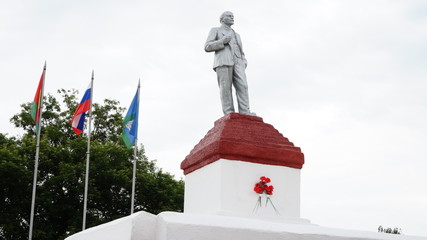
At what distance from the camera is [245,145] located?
21.9ft

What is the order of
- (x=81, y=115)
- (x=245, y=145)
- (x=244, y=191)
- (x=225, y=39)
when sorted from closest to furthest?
(x=244, y=191), (x=245, y=145), (x=225, y=39), (x=81, y=115)

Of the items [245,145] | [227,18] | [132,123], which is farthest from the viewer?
[132,123]

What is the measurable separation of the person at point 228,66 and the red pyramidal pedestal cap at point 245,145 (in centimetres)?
34

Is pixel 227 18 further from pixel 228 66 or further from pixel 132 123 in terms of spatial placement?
pixel 132 123

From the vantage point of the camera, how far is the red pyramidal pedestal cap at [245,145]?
6617 mm

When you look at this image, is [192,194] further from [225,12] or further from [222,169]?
[225,12]

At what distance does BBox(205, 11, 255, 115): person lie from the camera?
24.5ft

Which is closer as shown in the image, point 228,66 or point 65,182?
point 228,66

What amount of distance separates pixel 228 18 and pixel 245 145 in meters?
2.09

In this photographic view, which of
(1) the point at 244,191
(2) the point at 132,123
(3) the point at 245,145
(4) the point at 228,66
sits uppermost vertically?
(2) the point at 132,123

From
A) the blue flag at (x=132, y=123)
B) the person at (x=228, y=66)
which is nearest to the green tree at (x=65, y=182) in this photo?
the blue flag at (x=132, y=123)

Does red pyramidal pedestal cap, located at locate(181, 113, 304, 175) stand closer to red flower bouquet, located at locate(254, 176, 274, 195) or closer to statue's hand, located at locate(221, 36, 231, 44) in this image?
red flower bouquet, located at locate(254, 176, 274, 195)

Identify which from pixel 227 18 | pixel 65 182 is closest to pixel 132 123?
pixel 65 182

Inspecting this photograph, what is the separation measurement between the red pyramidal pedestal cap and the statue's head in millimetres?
1452
